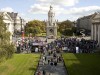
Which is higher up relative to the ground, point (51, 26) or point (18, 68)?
point (51, 26)

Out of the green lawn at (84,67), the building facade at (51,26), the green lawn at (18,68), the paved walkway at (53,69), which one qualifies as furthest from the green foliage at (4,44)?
the building facade at (51,26)

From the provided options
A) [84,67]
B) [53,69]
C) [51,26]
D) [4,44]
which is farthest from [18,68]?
[51,26]

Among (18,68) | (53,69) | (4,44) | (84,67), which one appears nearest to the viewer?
(4,44)

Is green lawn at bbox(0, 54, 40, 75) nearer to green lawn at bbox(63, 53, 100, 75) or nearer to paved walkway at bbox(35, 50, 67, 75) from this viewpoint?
paved walkway at bbox(35, 50, 67, 75)

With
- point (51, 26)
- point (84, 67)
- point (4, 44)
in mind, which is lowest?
point (84, 67)

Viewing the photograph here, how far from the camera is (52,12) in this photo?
142 metres

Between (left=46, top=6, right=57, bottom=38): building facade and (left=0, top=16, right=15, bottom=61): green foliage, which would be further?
(left=46, top=6, right=57, bottom=38): building facade

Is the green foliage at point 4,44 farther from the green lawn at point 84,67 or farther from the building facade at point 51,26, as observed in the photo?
the building facade at point 51,26

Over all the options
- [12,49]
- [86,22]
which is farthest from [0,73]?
[86,22]

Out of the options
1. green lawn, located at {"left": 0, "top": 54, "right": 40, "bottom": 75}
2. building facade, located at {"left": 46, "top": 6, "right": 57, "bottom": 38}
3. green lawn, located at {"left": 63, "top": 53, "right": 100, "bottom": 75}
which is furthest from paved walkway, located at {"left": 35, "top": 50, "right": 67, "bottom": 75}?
building facade, located at {"left": 46, "top": 6, "right": 57, "bottom": 38}

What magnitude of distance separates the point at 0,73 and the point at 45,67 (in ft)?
28.2

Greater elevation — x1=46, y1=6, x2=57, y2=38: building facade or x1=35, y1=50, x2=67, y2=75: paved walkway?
x1=46, y1=6, x2=57, y2=38: building facade

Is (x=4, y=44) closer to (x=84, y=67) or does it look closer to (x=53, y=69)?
(x=53, y=69)

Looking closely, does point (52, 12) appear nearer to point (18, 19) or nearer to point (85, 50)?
point (18, 19)
